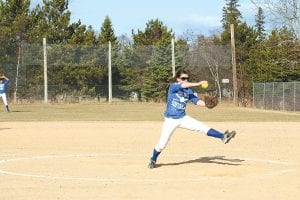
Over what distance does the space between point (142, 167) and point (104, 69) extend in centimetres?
4115

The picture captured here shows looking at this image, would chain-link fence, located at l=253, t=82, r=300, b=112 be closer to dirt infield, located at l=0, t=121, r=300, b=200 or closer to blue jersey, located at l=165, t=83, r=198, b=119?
dirt infield, located at l=0, t=121, r=300, b=200

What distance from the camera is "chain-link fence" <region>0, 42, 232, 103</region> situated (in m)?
49.9

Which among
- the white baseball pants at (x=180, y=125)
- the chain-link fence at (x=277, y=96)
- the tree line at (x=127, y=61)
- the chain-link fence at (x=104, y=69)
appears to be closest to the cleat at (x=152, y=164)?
the white baseball pants at (x=180, y=125)

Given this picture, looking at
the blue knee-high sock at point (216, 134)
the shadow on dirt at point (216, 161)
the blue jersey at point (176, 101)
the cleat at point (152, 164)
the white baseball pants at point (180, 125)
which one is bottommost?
the shadow on dirt at point (216, 161)

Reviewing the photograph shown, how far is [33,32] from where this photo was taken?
2254 inches

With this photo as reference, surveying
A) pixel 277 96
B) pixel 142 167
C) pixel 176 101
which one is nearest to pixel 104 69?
pixel 277 96

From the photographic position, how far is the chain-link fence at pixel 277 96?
39625 mm

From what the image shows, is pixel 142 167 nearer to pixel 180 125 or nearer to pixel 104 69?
pixel 180 125

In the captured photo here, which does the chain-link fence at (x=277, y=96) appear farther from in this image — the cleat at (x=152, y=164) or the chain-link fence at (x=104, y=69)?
the cleat at (x=152, y=164)

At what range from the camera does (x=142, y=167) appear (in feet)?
37.7

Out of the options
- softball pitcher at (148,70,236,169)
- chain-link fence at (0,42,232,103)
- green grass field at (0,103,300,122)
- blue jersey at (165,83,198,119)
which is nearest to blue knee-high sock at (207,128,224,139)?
softball pitcher at (148,70,236,169)

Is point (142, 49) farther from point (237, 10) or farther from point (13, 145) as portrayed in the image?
point (237, 10)

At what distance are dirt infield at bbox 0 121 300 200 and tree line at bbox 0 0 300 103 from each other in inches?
1108

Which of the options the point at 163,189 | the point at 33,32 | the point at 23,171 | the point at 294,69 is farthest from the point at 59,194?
the point at 33,32
